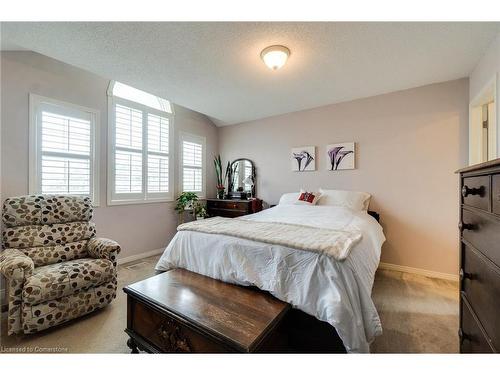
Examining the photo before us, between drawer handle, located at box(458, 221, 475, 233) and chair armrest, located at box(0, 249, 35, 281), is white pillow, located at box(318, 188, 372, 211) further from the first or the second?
chair armrest, located at box(0, 249, 35, 281)

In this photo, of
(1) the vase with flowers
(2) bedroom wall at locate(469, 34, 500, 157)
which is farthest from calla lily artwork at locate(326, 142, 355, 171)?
(1) the vase with flowers

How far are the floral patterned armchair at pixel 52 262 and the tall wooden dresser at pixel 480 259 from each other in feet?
8.44

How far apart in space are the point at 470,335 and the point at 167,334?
1.59 m

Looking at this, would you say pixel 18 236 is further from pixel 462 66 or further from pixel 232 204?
pixel 462 66

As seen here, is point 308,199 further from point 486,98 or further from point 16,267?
point 16,267

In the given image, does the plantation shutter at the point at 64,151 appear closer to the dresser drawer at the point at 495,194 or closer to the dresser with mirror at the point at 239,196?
the dresser with mirror at the point at 239,196

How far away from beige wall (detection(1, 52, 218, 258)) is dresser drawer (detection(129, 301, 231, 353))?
2.10 m

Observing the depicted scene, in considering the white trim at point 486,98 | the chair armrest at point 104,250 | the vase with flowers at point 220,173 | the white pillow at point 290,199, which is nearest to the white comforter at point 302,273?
the chair armrest at point 104,250

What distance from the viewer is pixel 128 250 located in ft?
11.0

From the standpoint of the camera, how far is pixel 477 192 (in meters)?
0.93

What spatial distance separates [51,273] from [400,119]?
13.9 ft

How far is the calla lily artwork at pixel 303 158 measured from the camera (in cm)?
369

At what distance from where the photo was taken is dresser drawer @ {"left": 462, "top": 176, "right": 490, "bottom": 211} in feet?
2.80

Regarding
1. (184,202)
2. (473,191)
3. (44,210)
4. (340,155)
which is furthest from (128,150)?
(473,191)
